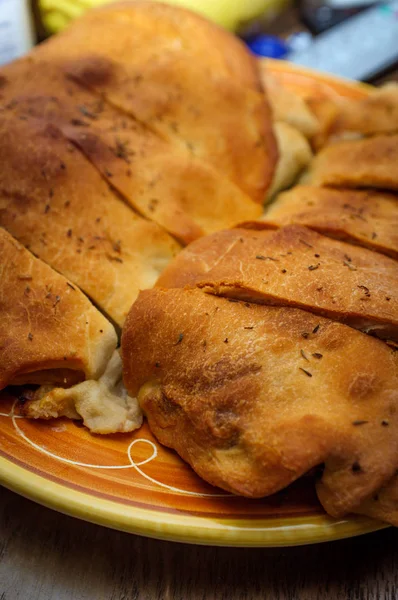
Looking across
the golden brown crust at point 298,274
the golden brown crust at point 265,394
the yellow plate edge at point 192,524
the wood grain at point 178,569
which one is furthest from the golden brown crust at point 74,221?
the wood grain at point 178,569

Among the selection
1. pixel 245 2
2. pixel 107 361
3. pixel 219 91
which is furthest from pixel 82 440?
pixel 245 2

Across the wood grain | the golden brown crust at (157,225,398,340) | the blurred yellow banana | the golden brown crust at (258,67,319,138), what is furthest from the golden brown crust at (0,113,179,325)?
the blurred yellow banana

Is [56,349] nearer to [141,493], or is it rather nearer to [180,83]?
[141,493]

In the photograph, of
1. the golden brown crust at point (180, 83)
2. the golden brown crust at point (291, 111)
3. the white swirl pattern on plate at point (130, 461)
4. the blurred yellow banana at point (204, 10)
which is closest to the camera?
the white swirl pattern on plate at point (130, 461)

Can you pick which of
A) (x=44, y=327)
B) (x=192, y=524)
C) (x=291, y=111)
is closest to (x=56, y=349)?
(x=44, y=327)

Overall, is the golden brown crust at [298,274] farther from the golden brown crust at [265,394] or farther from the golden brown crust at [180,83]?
the golden brown crust at [180,83]

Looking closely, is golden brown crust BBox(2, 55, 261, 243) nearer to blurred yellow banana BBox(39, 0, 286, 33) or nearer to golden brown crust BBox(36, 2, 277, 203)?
golden brown crust BBox(36, 2, 277, 203)
